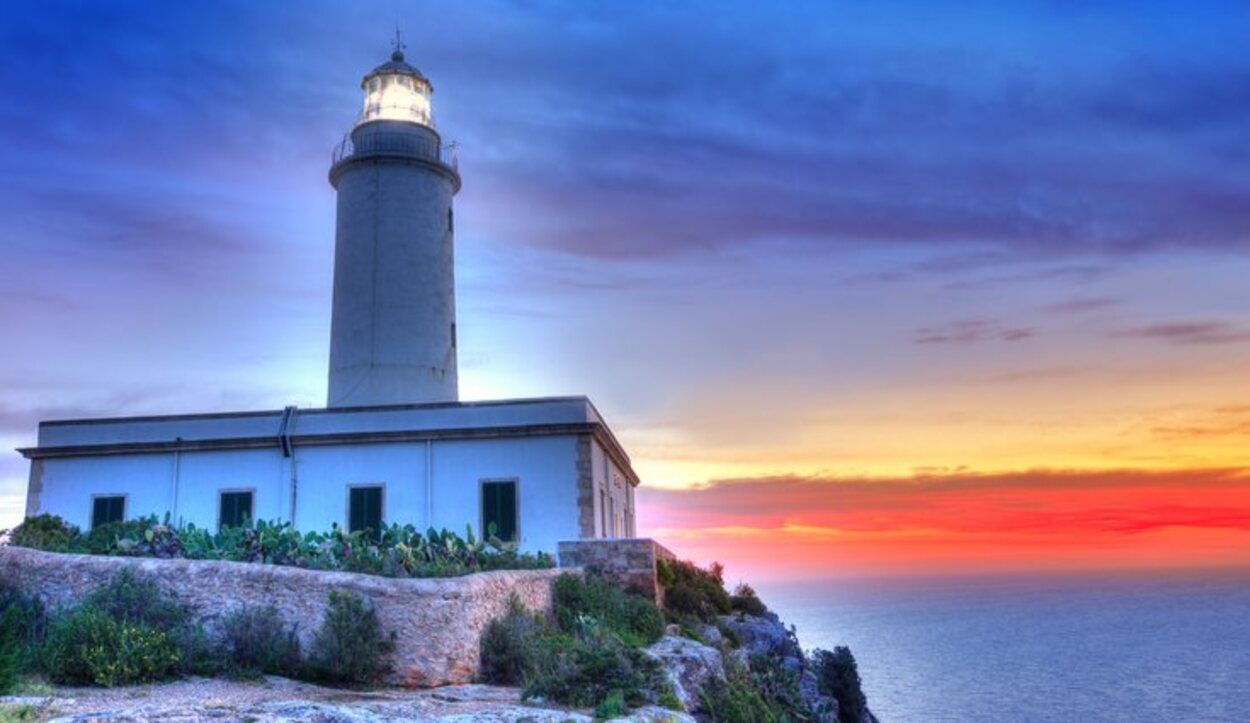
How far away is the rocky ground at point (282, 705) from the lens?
22.8 ft

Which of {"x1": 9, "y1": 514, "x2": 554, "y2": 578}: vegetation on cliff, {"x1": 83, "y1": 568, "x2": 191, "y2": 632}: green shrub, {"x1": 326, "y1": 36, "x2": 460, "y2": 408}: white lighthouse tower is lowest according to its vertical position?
{"x1": 83, "y1": 568, "x2": 191, "y2": 632}: green shrub

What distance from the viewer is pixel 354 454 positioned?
20.8 meters

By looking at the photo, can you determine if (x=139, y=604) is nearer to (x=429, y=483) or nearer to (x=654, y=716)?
(x=654, y=716)

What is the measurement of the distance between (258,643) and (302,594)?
0.63m

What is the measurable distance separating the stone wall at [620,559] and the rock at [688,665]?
1.62 m

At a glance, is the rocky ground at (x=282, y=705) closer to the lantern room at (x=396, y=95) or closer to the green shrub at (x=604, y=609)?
the green shrub at (x=604, y=609)

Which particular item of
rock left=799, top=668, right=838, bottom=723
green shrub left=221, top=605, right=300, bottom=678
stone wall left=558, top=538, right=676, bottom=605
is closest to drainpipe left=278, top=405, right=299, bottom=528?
stone wall left=558, top=538, right=676, bottom=605

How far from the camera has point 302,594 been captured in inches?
383

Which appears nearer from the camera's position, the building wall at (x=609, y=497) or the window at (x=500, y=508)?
the window at (x=500, y=508)

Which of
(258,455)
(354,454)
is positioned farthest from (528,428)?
(258,455)

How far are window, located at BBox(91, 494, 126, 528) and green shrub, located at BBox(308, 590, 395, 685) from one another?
1415cm

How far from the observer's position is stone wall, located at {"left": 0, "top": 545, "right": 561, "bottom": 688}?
9594mm

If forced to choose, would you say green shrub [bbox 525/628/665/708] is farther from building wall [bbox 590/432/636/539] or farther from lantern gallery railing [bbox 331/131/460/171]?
lantern gallery railing [bbox 331/131/460/171]

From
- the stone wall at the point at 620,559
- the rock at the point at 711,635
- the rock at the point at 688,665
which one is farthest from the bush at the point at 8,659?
the rock at the point at 711,635
